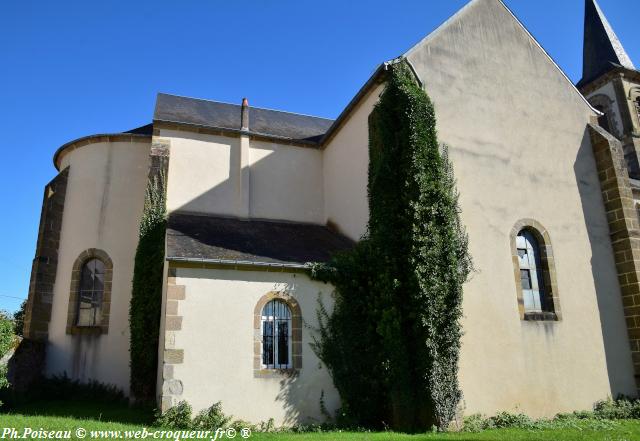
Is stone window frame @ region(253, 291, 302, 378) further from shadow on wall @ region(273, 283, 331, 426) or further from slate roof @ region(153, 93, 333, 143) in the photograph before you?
slate roof @ region(153, 93, 333, 143)

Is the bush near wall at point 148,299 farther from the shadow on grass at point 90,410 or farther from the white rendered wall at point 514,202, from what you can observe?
the white rendered wall at point 514,202

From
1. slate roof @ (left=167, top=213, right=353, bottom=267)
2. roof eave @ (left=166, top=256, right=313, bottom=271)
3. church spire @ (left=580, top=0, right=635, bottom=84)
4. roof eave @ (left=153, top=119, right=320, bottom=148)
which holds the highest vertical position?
church spire @ (left=580, top=0, right=635, bottom=84)

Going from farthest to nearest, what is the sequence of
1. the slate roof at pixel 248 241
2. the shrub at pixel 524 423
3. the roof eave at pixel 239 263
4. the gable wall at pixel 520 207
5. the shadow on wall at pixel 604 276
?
the shadow on wall at pixel 604 276 < the gable wall at pixel 520 207 < the slate roof at pixel 248 241 < the roof eave at pixel 239 263 < the shrub at pixel 524 423

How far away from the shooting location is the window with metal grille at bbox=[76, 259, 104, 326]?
14.1 metres

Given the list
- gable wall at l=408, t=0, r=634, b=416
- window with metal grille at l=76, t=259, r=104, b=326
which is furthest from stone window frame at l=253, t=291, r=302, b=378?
window with metal grille at l=76, t=259, r=104, b=326

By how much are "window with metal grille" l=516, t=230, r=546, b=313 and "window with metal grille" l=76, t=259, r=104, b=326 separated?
36.9 ft

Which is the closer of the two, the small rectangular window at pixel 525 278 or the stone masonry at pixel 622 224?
the small rectangular window at pixel 525 278

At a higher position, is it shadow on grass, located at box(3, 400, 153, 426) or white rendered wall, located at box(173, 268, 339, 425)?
white rendered wall, located at box(173, 268, 339, 425)

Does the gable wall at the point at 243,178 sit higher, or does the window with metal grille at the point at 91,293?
the gable wall at the point at 243,178

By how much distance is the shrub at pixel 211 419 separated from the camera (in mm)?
9703

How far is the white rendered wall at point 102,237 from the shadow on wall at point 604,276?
40.6 ft

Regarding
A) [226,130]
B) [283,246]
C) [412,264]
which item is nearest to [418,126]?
[412,264]

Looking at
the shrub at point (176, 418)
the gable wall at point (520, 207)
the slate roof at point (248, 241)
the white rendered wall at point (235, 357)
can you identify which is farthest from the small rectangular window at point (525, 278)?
the shrub at point (176, 418)

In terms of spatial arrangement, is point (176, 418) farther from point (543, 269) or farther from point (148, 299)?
point (543, 269)
